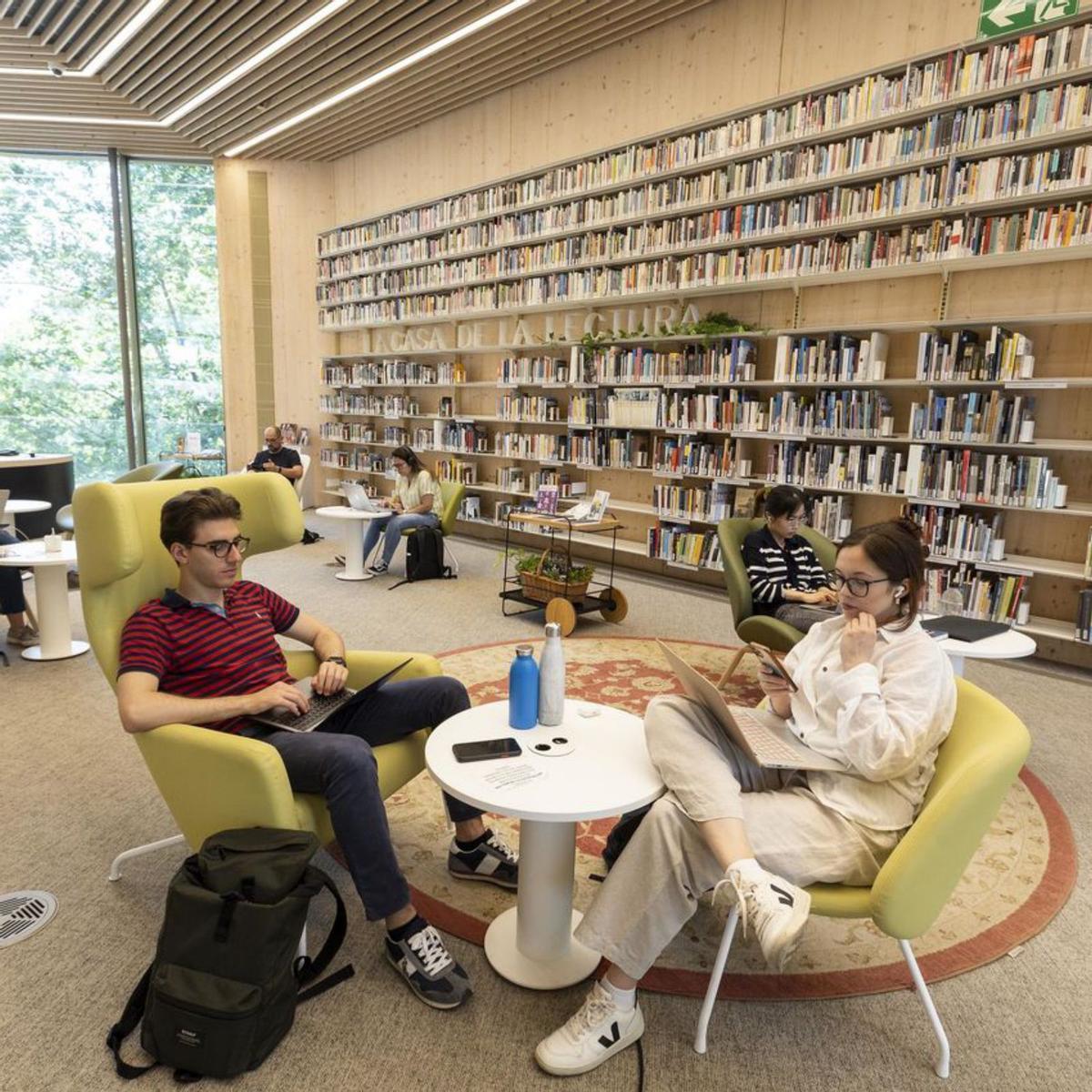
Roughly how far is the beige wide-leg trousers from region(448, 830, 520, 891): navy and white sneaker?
2.10 ft

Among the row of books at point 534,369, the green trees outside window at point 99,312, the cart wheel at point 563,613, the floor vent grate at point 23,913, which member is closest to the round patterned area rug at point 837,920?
the floor vent grate at point 23,913

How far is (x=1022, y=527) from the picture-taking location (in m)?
4.54

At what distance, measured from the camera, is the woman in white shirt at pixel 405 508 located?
20.7ft

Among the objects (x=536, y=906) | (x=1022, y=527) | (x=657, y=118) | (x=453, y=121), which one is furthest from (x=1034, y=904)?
(x=453, y=121)

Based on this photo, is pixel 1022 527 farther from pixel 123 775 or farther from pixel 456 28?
pixel 456 28

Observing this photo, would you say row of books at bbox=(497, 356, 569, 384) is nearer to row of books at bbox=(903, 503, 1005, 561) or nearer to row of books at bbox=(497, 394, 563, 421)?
row of books at bbox=(497, 394, 563, 421)

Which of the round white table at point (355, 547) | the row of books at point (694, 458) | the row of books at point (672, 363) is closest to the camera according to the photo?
the row of books at point (672, 363)

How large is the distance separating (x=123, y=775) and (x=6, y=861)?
59 centimetres

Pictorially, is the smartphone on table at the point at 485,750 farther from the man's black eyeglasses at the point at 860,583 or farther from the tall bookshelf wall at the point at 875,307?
the tall bookshelf wall at the point at 875,307

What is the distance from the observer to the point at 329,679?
2.21 metres

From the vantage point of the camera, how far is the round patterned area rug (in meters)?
1.90

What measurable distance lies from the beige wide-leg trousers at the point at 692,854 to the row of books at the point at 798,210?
399 centimetres

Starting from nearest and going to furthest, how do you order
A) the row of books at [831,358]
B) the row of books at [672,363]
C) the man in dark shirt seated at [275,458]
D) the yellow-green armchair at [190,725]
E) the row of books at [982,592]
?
the yellow-green armchair at [190,725] < the row of books at [982,592] < the row of books at [831,358] < the row of books at [672,363] < the man in dark shirt seated at [275,458]

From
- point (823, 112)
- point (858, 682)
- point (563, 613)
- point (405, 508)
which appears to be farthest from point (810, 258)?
point (858, 682)
